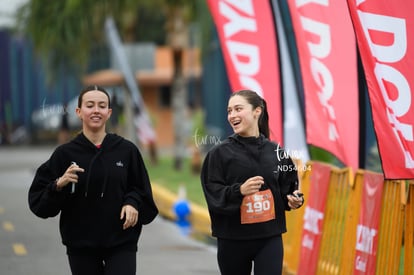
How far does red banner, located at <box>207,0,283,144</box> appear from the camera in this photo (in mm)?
11242

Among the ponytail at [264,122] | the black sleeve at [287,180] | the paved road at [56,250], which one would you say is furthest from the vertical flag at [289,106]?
the black sleeve at [287,180]

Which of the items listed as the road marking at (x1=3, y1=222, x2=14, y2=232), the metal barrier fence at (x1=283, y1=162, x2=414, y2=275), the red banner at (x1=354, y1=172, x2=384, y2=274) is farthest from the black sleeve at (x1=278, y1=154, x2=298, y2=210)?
the road marking at (x1=3, y1=222, x2=14, y2=232)

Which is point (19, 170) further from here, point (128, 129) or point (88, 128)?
point (88, 128)

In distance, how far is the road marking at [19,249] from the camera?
41.3 feet

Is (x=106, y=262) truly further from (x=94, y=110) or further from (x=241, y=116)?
(x=241, y=116)

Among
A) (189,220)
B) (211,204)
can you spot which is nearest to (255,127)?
(211,204)

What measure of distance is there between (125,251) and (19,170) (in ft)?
84.0

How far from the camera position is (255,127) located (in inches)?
265

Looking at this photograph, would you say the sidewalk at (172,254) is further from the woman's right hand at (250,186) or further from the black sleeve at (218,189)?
the woman's right hand at (250,186)

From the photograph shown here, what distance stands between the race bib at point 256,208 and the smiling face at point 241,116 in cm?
42

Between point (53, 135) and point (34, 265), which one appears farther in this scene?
point (53, 135)

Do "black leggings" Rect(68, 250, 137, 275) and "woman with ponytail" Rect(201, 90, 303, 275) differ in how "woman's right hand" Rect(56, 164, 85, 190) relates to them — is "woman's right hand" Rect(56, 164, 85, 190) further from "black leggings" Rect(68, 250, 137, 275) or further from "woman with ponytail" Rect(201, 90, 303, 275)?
"woman with ponytail" Rect(201, 90, 303, 275)

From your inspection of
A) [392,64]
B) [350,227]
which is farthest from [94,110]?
[350,227]

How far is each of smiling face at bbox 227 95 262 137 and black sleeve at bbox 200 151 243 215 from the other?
0.23 meters
